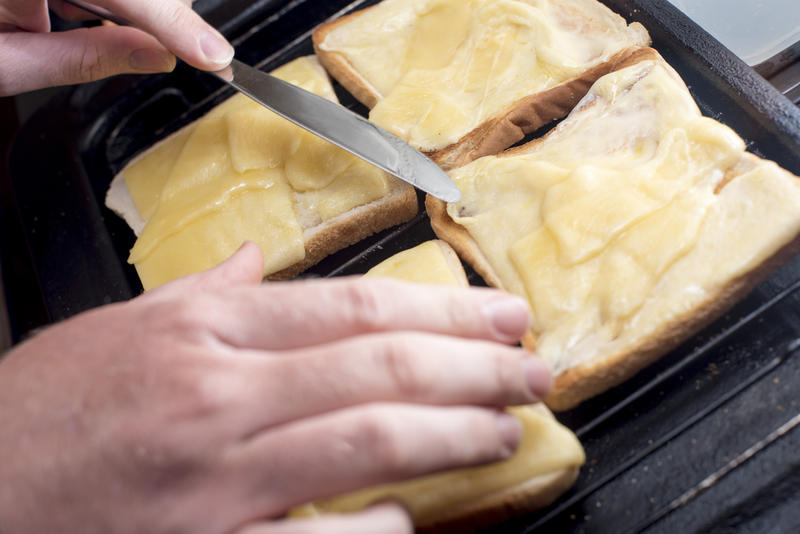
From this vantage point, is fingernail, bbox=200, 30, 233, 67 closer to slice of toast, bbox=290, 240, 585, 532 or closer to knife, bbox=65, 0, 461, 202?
knife, bbox=65, 0, 461, 202

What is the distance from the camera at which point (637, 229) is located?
1854 millimetres

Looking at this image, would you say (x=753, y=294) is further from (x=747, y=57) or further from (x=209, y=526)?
(x=209, y=526)

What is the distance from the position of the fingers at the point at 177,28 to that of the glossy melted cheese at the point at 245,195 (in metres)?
0.29

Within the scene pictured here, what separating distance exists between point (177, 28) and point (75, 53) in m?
0.48

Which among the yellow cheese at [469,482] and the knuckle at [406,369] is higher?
the knuckle at [406,369]

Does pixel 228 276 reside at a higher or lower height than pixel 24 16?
lower

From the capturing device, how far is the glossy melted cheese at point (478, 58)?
8.02 feet

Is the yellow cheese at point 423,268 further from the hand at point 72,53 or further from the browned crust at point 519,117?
the hand at point 72,53

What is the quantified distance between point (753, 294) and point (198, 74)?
242cm

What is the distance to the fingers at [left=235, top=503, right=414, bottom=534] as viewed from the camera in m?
1.25

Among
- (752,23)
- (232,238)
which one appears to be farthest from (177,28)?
(752,23)

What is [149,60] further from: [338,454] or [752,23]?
[752,23]

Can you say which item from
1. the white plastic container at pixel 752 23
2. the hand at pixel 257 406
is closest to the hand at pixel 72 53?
the hand at pixel 257 406

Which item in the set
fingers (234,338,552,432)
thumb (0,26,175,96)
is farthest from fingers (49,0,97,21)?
fingers (234,338,552,432)
